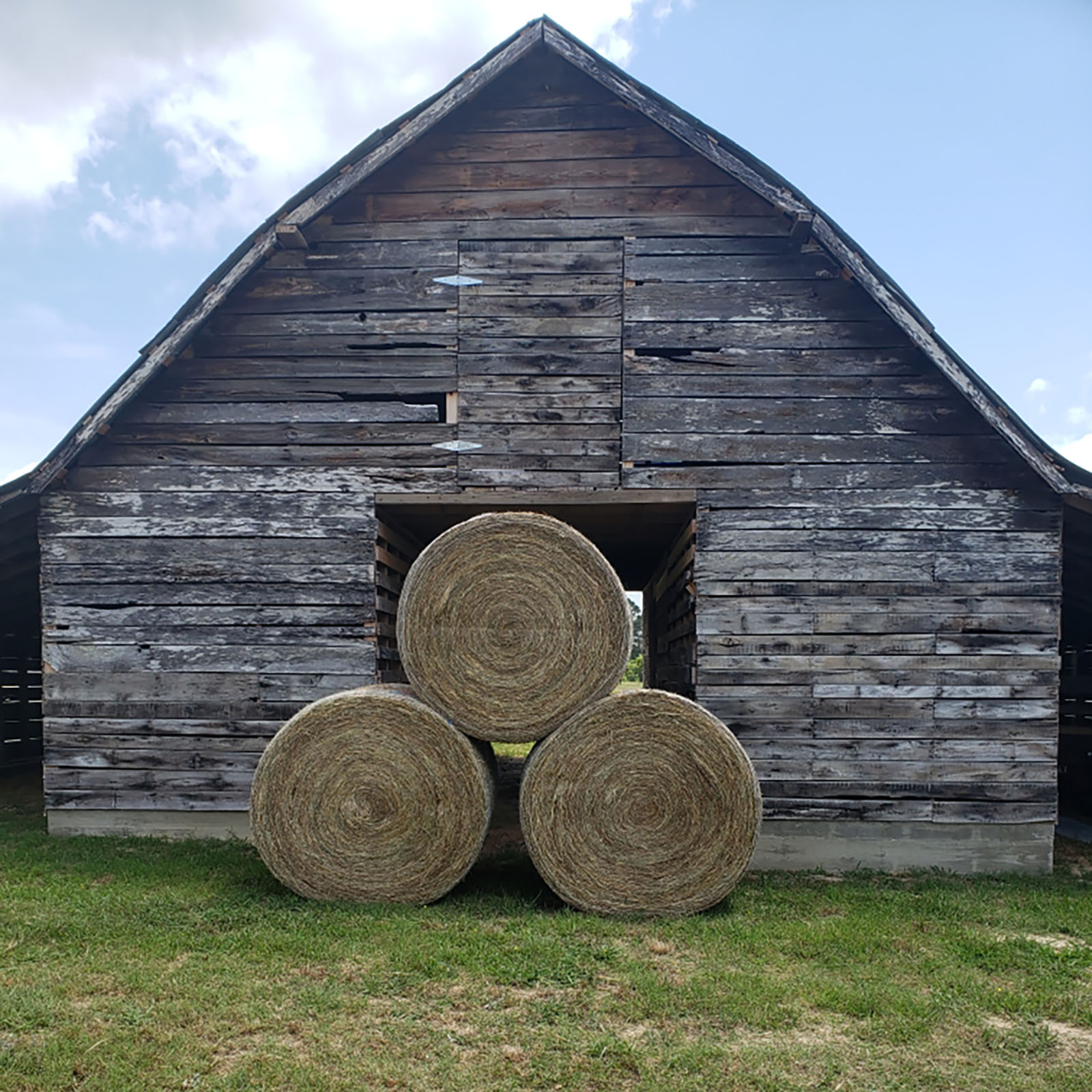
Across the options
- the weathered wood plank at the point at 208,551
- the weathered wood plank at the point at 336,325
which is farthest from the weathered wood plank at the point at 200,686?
the weathered wood plank at the point at 336,325

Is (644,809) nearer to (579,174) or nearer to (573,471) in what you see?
(573,471)

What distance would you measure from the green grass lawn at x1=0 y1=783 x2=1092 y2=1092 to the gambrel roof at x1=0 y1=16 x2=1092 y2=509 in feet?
10.6

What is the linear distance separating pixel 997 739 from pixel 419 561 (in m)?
4.35

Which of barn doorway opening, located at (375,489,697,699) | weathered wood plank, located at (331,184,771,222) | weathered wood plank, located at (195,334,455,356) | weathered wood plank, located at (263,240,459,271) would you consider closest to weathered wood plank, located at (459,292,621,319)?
weathered wood plank, located at (195,334,455,356)

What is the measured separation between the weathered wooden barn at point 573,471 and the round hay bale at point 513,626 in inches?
54.7

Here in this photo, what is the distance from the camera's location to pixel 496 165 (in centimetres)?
684

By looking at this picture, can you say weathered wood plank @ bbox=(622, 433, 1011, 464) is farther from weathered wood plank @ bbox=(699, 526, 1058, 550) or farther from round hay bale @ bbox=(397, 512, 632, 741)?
round hay bale @ bbox=(397, 512, 632, 741)

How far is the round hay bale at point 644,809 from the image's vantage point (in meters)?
5.05

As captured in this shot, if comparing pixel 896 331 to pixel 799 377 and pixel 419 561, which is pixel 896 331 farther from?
pixel 419 561

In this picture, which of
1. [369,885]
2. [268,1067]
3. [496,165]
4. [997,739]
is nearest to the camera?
[268,1067]

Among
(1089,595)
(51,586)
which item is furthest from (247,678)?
(1089,595)

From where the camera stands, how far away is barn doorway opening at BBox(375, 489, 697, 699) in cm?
654

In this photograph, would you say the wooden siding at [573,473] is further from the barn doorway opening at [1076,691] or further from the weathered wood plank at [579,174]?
the barn doorway opening at [1076,691]

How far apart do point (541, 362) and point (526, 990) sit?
4288 millimetres
